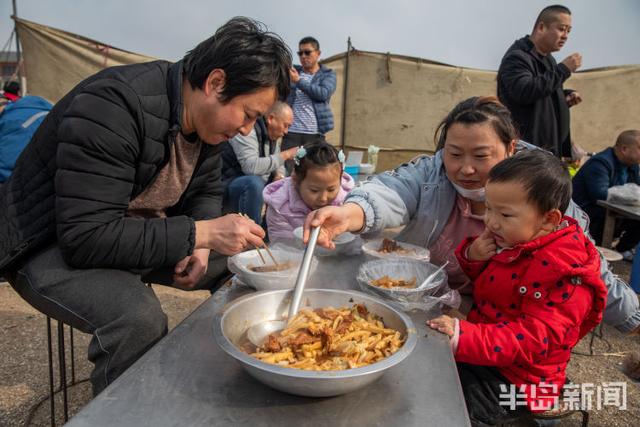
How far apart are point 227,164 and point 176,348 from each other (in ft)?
11.2

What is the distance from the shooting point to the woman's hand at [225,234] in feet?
5.33

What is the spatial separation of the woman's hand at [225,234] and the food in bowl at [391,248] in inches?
26.3

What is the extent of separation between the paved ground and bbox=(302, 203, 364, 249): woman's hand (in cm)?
163

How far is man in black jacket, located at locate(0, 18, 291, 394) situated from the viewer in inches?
56.4

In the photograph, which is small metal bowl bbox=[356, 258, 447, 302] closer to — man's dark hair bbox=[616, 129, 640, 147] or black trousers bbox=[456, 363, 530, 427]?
black trousers bbox=[456, 363, 530, 427]

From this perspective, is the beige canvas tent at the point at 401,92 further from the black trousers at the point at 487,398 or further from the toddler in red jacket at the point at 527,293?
the black trousers at the point at 487,398

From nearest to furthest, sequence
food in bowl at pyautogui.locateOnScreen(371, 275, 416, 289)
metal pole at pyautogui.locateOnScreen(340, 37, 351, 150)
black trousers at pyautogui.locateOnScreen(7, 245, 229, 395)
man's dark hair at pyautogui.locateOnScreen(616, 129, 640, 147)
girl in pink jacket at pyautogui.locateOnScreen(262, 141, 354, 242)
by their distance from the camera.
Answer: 1. black trousers at pyautogui.locateOnScreen(7, 245, 229, 395)
2. food in bowl at pyautogui.locateOnScreen(371, 275, 416, 289)
3. girl in pink jacket at pyautogui.locateOnScreen(262, 141, 354, 242)
4. man's dark hair at pyautogui.locateOnScreen(616, 129, 640, 147)
5. metal pole at pyautogui.locateOnScreen(340, 37, 351, 150)

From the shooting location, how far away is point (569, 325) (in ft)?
4.69

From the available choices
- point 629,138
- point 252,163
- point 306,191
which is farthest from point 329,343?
point 629,138

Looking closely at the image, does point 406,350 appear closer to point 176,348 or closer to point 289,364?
point 289,364

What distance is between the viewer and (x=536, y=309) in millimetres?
1440

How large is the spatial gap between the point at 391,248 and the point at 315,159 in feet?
4.13

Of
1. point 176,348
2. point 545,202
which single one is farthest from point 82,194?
point 545,202

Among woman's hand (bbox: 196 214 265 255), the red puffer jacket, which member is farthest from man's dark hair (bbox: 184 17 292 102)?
the red puffer jacket
